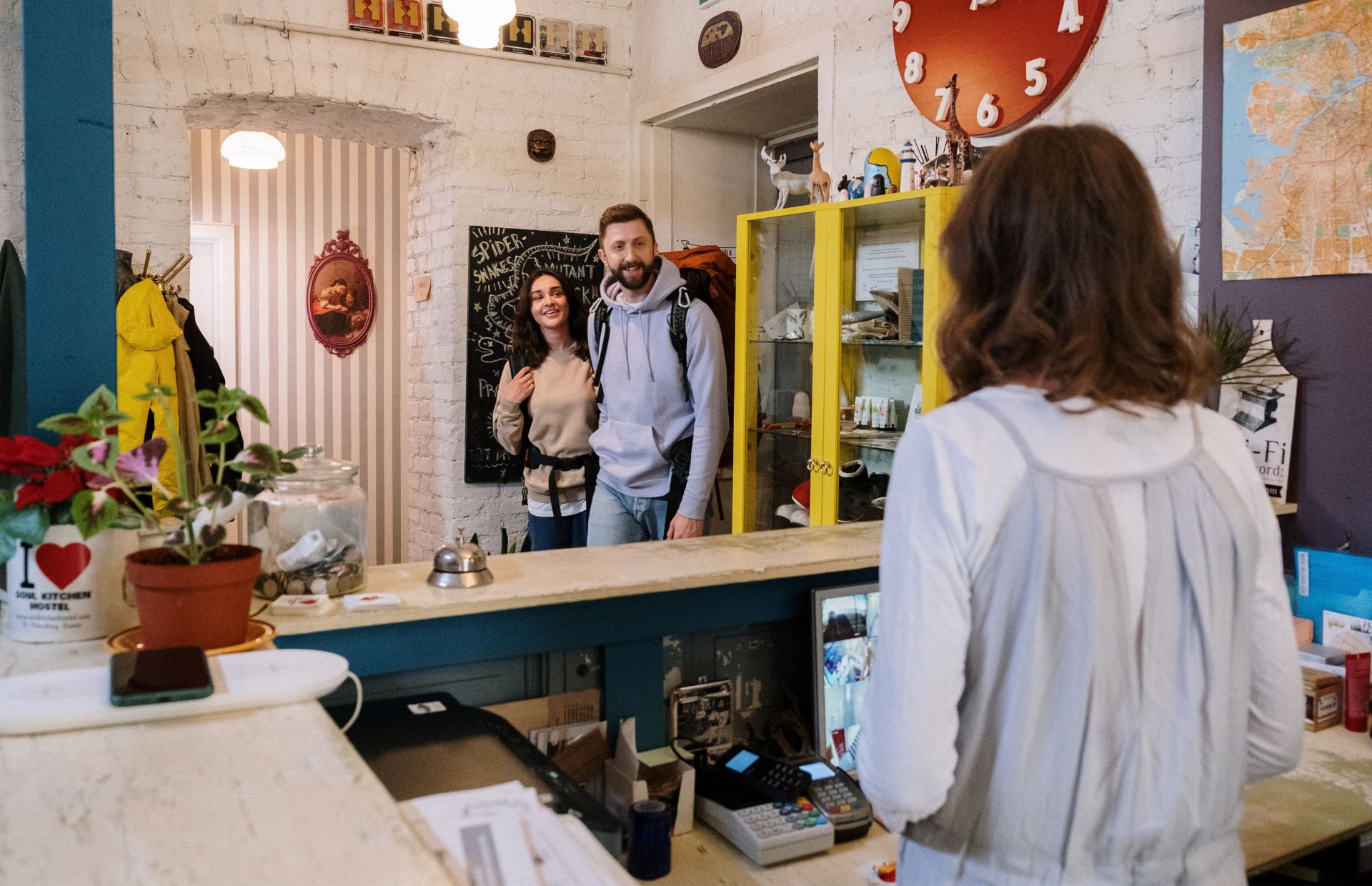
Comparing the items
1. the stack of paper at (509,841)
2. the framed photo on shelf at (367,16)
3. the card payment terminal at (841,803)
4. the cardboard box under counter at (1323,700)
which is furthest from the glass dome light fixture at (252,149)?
the cardboard box under counter at (1323,700)

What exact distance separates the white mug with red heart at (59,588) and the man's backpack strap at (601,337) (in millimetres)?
2303

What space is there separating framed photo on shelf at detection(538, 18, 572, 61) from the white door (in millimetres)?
2408

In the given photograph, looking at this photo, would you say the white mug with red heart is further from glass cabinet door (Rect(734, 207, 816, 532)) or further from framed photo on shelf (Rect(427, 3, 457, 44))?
framed photo on shelf (Rect(427, 3, 457, 44))

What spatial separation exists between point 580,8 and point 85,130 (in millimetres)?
3673

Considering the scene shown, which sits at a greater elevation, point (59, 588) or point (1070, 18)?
point (1070, 18)

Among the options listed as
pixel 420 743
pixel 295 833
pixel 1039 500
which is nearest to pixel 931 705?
pixel 1039 500

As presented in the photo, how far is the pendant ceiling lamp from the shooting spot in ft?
11.4

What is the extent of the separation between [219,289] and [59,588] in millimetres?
5277

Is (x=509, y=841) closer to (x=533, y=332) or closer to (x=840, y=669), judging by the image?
(x=840, y=669)

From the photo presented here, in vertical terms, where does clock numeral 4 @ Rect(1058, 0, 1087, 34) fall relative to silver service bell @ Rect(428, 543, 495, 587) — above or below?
above

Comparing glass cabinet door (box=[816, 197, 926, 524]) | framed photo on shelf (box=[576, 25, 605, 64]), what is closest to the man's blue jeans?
glass cabinet door (box=[816, 197, 926, 524])

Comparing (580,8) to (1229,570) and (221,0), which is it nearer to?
(221,0)

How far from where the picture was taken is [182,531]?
4.29 ft

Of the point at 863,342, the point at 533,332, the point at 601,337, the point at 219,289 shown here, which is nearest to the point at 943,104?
the point at 863,342
